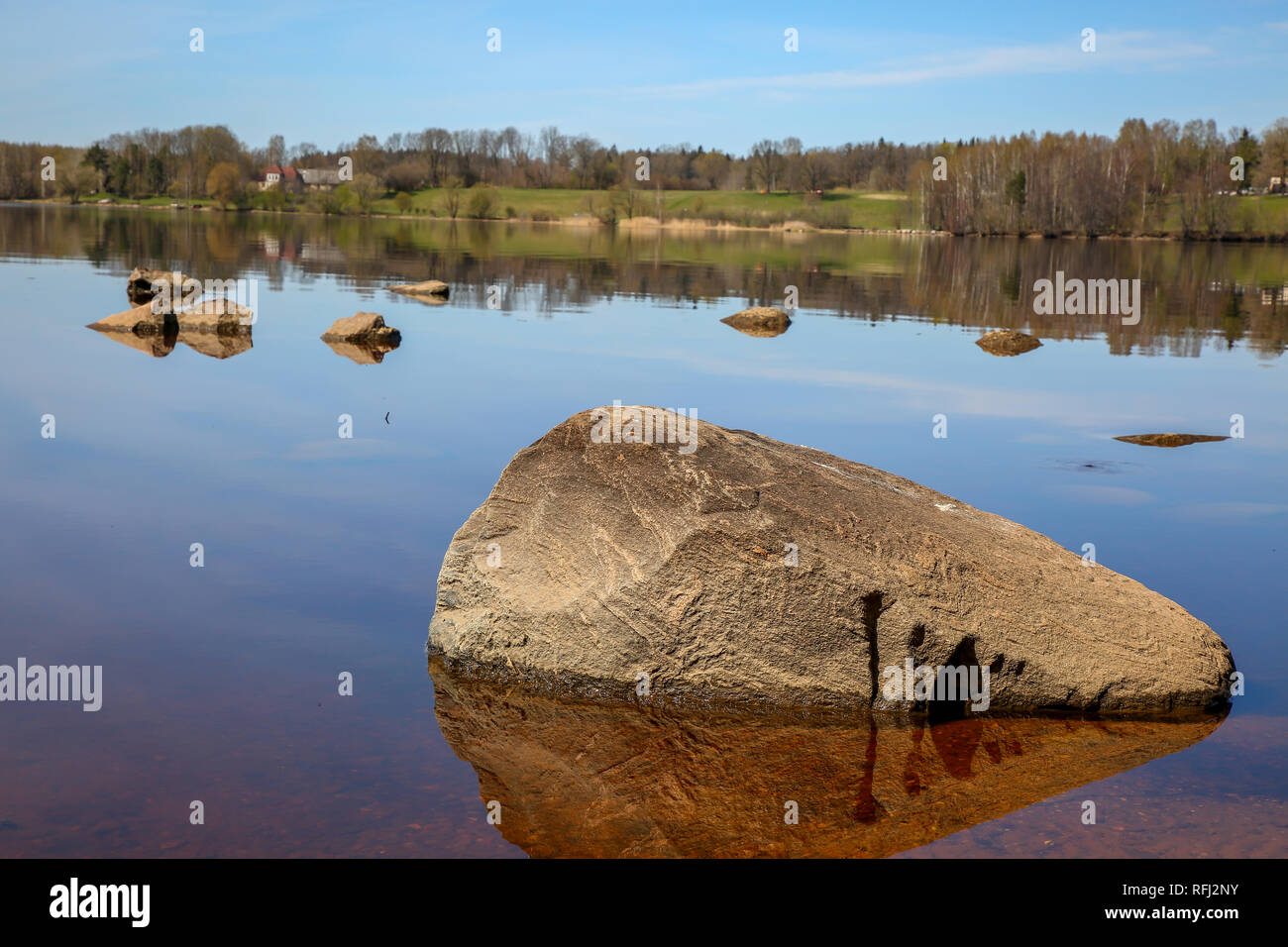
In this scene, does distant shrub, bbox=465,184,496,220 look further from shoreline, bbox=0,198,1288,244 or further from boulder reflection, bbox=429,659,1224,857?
boulder reflection, bbox=429,659,1224,857

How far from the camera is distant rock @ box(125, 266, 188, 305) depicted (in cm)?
3238

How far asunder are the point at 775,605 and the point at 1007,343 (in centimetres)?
2119

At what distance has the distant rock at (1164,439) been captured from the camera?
677 inches

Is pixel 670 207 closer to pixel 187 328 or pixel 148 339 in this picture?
pixel 187 328

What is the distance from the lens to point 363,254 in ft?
197

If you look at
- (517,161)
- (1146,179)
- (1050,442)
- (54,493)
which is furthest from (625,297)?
(517,161)

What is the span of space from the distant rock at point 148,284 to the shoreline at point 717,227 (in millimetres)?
97388

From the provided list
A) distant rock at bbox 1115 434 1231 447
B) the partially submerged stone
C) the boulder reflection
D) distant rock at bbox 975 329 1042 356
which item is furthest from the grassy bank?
the boulder reflection

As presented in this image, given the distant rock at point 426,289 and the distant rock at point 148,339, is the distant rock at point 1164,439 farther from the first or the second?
the distant rock at point 426,289

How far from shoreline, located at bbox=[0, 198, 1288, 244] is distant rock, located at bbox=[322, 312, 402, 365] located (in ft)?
344

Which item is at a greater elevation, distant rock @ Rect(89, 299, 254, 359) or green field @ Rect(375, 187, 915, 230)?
green field @ Rect(375, 187, 915, 230)

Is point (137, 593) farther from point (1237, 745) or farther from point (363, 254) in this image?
point (363, 254)

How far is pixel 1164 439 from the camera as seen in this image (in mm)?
17312

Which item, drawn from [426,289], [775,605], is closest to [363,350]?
[426,289]
